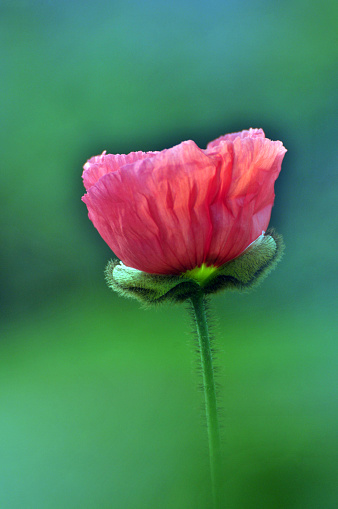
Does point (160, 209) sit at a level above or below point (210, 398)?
above

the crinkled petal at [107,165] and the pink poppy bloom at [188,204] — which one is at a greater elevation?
the crinkled petal at [107,165]

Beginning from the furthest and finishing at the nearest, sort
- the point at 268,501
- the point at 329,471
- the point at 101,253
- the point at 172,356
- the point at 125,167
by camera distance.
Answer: the point at 101,253, the point at 172,356, the point at 329,471, the point at 268,501, the point at 125,167

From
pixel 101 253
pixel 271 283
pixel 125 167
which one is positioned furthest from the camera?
pixel 101 253

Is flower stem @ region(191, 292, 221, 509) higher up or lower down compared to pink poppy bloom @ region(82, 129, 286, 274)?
lower down

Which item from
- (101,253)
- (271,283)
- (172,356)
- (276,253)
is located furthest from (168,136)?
(276,253)

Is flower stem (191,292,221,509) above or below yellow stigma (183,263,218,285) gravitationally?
below

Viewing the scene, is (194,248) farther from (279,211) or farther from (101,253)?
(101,253)

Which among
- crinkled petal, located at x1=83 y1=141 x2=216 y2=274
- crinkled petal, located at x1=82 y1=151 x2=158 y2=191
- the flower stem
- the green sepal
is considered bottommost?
the flower stem
